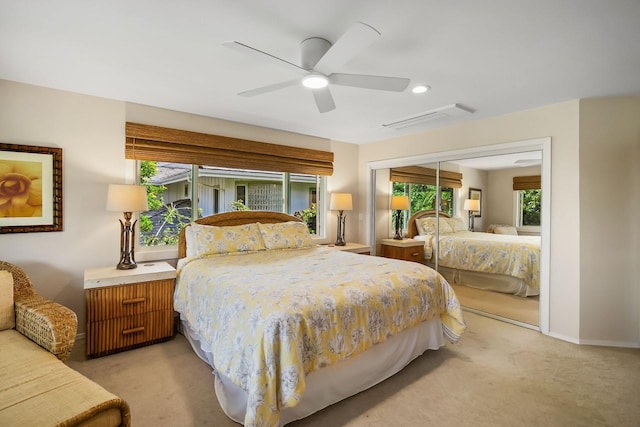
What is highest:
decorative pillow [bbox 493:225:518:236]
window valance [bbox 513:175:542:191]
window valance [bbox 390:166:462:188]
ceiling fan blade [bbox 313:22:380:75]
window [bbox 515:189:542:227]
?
ceiling fan blade [bbox 313:22:380:75]

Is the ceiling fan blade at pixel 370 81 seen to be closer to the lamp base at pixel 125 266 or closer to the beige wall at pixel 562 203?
the beige wall at pixel 562 203

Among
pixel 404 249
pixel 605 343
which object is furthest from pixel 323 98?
pixel 605 343

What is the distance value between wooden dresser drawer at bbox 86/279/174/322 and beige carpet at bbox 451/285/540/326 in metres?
3.52

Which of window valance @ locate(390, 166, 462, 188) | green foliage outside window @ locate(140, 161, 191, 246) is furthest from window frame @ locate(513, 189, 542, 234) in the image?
green foliage outside window @ locate(140, 161, 191, 246)

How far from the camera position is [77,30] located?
1.98 metres

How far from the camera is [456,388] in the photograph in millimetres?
2281

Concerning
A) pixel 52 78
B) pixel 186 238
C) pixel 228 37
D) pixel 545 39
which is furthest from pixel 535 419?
pixel 52 78

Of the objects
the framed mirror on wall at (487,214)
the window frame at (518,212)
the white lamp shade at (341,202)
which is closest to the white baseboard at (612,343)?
the framed mirror on wall at (487,214)

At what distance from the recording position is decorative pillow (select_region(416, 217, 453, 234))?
169 inches

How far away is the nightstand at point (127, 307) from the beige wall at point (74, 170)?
33 cm

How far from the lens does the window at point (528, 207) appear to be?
3381 mm

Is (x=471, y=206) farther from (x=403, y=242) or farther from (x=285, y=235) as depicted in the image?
(x=285, y=235)

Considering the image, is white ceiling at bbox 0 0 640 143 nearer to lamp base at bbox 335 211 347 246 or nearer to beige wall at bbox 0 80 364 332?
beige wall at bbox 0 80 364 332

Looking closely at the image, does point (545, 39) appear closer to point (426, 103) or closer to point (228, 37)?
point (426, 103)
